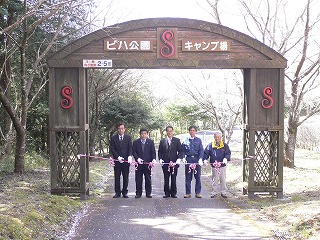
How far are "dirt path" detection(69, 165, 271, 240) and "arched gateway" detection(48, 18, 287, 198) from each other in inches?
52.2

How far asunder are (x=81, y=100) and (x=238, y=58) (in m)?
3.82

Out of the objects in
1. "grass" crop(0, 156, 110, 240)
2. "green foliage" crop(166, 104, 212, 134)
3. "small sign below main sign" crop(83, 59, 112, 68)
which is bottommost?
"grass" crop(0, 156, 110, 240)

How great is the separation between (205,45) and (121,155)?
3.37m

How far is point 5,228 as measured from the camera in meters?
5.73

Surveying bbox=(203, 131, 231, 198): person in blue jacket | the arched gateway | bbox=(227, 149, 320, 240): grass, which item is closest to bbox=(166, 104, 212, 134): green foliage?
bbox=(227, 149, 320, 240): grass

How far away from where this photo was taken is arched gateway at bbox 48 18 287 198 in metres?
9.62

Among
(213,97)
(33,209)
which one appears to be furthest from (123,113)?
(33,209)

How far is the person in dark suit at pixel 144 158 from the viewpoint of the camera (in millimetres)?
10242

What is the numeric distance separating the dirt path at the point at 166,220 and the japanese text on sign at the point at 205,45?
11.7 feet

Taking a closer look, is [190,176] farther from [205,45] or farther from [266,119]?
[205,45]

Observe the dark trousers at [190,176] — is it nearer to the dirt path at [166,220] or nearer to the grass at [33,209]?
the dirt path at [166,220]

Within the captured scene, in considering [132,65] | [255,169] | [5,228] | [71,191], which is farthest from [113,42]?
[5,228]

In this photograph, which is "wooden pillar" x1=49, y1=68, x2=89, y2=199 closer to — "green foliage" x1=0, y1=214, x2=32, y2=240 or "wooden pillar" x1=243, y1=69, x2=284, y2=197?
"green foliage" x1=0, y1=214, x2=32, y2=240

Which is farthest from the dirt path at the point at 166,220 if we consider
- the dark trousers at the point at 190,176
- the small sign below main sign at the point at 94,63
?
the small sign below main sign at the point at 94,63
